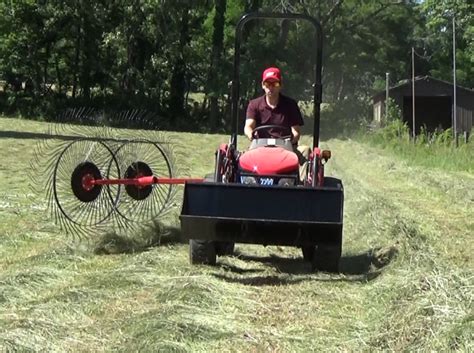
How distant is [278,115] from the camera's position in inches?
275

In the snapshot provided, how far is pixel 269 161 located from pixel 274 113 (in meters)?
0.72

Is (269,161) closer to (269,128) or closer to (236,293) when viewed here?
(269,128)

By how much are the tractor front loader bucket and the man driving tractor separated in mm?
1056

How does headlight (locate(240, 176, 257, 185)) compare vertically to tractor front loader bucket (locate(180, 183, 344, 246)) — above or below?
above

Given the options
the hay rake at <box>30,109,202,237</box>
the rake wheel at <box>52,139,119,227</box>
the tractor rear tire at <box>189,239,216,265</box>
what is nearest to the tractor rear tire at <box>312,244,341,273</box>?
the tractor rear tire at <box>189,239,216,265</box>

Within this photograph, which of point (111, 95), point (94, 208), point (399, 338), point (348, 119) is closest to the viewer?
point (399, 338)

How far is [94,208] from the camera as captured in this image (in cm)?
745

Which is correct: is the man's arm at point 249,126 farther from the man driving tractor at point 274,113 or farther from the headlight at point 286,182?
the headlight at point 286,182

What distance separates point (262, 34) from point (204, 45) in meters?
2.81

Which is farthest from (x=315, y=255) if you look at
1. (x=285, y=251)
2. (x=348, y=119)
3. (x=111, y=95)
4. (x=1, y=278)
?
(x=348, y=119)

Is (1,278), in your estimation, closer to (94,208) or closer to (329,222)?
(94,208)

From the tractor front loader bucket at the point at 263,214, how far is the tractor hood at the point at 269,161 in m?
0.51

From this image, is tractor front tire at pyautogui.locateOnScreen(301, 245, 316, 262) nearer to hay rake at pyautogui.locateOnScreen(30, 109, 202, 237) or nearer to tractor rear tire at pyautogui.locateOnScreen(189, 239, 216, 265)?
tractor rear tire at pyautogui.locateOnScreen(189, 239, 216, 265)

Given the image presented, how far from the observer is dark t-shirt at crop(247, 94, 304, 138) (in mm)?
6973
